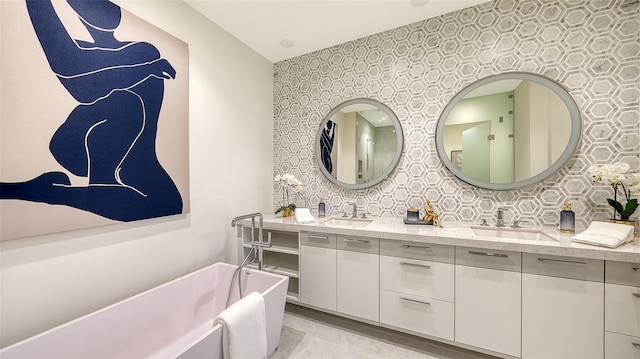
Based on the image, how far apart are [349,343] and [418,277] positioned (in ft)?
2.61

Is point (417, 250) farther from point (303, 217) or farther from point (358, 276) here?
point (303, 217)

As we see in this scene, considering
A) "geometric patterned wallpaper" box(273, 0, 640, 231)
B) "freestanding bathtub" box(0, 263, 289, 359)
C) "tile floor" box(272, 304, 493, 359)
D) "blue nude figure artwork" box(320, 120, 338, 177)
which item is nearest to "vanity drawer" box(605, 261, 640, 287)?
"geometric patterned wallpaper" box(273, 0, 640, 231)

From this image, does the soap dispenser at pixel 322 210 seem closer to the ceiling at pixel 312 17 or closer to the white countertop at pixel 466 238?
the white countertop at pixel 466 238

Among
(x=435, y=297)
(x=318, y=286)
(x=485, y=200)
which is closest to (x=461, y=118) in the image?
(x=485, y=200)

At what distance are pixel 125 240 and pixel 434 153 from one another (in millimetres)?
2574

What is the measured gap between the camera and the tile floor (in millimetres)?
1778

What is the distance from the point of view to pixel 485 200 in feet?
6.74

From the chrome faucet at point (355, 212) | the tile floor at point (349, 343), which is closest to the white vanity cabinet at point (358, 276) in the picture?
the tile floor at point (349, 343)

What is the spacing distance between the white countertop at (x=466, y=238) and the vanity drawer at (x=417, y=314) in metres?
0.45

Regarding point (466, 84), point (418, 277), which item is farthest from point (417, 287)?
point (466, 84)

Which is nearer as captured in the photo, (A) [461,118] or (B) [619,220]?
(B) [619,220]

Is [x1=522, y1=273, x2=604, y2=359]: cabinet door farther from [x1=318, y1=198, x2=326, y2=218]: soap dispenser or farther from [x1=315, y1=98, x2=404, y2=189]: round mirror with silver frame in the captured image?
[x1=318, y1=198, x2=326, y2=218]: soap dispenser

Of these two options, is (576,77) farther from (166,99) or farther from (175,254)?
(175,254)

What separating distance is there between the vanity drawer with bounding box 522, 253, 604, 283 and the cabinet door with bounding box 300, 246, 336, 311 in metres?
1.33
